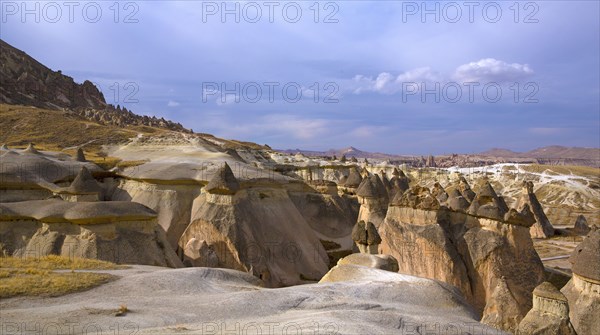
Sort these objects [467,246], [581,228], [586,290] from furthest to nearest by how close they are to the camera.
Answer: [581,228] → [467,246] → [586,290]

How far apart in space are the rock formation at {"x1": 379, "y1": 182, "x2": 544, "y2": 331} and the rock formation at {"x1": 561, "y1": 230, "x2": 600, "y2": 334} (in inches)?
85.9

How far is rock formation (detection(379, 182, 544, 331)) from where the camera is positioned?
14.9m

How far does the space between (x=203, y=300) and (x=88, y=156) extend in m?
27.1

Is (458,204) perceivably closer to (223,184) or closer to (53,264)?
(223,184)

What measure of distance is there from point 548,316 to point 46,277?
10264 mm

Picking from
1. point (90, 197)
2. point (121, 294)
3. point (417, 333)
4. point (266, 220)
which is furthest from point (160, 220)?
point (417, 333)

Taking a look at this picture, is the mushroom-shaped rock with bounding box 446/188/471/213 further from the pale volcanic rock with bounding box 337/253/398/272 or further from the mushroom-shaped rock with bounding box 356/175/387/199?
the pale volcanic rock with bounding box 337/253/398/272

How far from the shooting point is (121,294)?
9.16 m

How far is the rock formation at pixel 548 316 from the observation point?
922 cm

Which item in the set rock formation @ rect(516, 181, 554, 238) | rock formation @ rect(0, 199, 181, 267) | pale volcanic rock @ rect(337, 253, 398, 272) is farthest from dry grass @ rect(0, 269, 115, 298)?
rock formation @ rect(516, 181, 554, 238)

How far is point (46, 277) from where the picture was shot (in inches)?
380

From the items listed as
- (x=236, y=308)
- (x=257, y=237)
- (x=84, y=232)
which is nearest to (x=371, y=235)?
(x=257, y=237)

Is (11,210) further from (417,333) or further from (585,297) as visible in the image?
(585,297)

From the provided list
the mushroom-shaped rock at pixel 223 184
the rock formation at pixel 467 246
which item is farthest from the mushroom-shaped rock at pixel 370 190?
the mushroom-shaped rock at pixel 223 184
